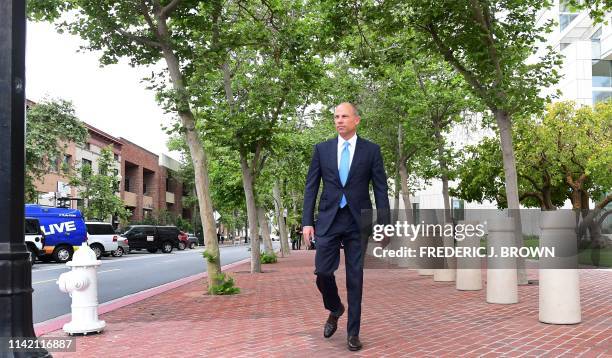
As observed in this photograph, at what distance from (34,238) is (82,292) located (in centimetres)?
1901

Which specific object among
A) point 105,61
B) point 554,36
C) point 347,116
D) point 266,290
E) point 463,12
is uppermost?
point 554,36

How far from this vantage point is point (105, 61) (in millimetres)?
11789

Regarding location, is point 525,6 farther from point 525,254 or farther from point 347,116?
point 347,116

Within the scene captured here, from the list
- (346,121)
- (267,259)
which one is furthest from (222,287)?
(267,259)

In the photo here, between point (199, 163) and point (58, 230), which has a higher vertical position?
point (199, 163)

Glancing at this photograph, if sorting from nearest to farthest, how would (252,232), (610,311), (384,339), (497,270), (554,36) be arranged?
(384,339), (610,311), (497,270), (252,232), (554,36)

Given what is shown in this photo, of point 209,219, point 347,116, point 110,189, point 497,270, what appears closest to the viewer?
point 347,116

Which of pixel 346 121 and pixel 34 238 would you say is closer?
pixel 346 121

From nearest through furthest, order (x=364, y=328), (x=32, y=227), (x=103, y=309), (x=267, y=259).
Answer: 1. (x=364, y=328)
2. (x=103, y=309)
3. (x=267, y=259)
4. (x=32, y=227)

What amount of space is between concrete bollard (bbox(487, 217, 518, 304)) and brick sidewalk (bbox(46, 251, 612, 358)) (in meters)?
0.25

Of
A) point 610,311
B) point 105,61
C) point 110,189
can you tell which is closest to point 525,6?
point 610,311

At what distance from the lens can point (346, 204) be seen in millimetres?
5602

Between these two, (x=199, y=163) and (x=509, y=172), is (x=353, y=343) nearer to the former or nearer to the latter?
(x=199, y=163)

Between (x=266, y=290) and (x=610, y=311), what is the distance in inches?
260
